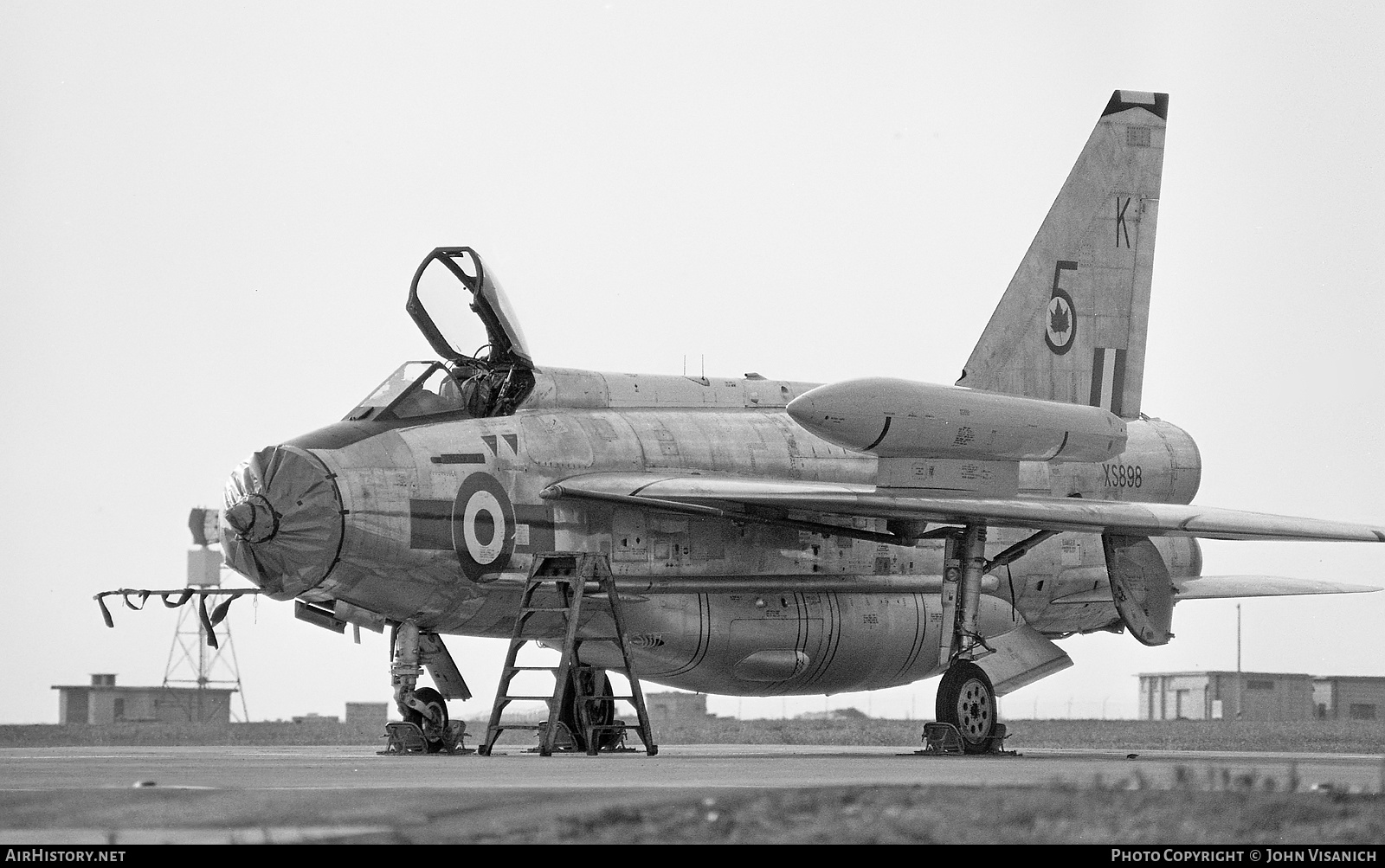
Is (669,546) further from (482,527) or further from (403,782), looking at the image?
(403,782)

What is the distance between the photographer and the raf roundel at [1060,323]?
21.0 m

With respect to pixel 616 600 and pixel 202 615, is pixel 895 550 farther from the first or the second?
pixel 202 615

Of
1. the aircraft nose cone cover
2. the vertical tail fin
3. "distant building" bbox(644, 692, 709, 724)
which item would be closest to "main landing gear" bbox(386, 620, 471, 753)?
the aircraft nose cone cover

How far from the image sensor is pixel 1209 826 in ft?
28.5

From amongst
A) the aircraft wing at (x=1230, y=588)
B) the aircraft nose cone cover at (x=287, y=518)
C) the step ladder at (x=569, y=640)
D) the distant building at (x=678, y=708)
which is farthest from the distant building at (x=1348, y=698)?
the aircraft nose cone cover at (x=287, y=518)

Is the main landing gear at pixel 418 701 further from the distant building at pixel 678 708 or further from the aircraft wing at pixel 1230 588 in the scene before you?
the distant building at pixel 678 708

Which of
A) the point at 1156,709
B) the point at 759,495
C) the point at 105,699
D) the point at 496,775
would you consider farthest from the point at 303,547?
the point at 1156,709

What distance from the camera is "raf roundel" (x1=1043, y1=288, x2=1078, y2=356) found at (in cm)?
2103

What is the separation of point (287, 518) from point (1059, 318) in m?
8.72

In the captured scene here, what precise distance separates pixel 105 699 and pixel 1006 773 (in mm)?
39258

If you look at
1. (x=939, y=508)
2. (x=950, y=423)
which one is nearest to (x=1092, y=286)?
(x=950, y=423)

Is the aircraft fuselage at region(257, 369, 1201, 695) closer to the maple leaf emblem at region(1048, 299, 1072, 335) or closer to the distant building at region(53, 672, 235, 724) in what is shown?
the maple leaf emblem at region(1048, 299, 1072, 335)

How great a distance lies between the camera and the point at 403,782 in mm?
11078
